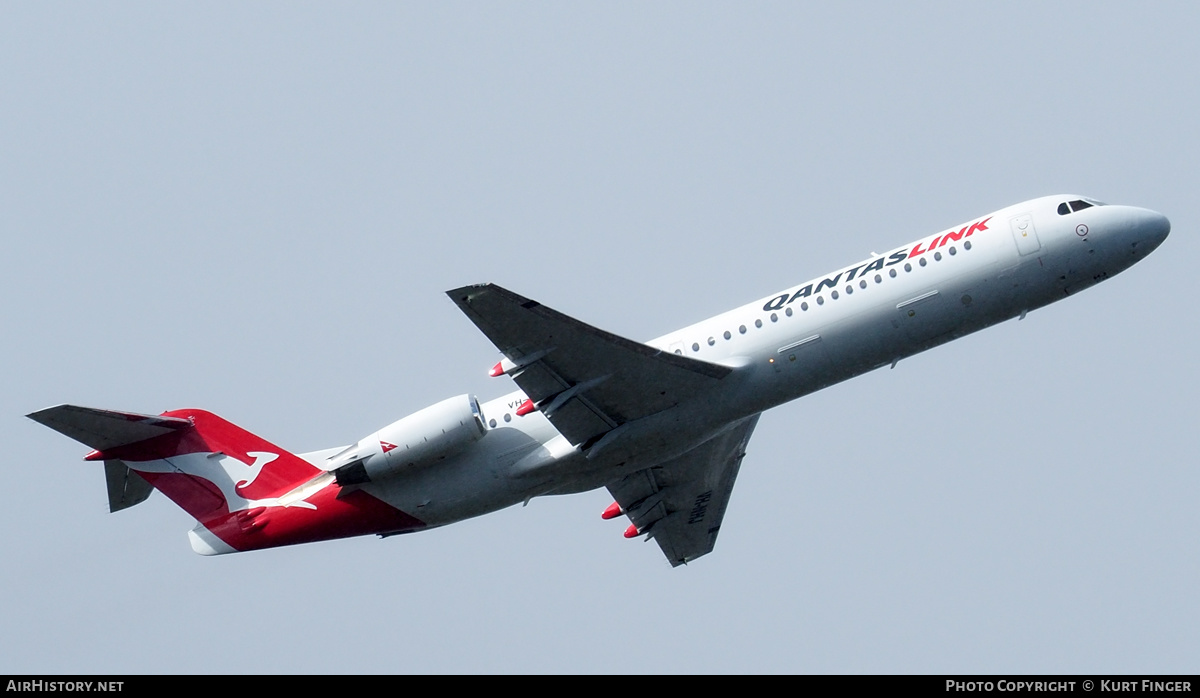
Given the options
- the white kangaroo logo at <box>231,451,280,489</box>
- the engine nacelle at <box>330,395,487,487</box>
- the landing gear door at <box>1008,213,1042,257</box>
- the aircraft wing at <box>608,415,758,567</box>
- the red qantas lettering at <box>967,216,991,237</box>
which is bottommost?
the aircraft wing at <box>608,415,758,567</box>

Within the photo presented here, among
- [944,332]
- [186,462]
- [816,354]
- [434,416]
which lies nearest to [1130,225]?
[944,332]

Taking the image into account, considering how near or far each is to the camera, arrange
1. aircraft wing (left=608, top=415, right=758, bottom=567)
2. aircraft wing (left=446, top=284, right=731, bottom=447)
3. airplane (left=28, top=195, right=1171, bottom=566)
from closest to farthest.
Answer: aircraft wing (left=446, top=284, right=731, bottom=447) → airplane (left=28, top=195, right=1171, bottom=566) → aircraft wing (left=608, top=415, right=758, bottom=567)

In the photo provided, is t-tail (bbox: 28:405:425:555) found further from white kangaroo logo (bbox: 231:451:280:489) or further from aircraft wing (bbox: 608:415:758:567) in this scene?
aircraft wing (bbox: 608:415:758:567)

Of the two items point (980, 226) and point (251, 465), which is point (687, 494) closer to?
point (980, 226)

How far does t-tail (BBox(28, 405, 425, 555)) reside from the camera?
107 ft

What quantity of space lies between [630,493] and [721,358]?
23.4 ft

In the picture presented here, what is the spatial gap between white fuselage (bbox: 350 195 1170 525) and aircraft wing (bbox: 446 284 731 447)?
44 centimetres

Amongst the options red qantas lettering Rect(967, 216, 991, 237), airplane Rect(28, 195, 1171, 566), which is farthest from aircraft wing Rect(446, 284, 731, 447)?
red qantas lettering Rect(967, 216, 991, 237)

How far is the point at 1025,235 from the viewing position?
29.9 m

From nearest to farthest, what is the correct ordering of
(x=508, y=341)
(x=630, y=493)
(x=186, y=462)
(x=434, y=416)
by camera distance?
(x=508, y=341) → (x=434, y=416) → (x=186, y=462) → (x=630, y=493)

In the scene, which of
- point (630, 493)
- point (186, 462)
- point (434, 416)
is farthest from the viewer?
point (630, 493)

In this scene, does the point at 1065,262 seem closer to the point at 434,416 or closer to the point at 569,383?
the point at 569,383

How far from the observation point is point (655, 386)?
30.2 metres

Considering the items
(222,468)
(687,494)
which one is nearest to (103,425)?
(222,468)
